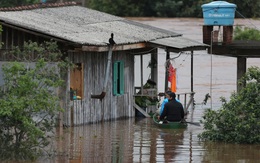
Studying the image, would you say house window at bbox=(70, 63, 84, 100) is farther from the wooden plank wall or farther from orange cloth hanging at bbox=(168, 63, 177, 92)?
orange cloth hanging at bbox=(168, 63, 177, 92)

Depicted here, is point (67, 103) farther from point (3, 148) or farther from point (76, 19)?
point (3, 148)

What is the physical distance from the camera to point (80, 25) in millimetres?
25859

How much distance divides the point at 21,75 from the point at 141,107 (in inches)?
411

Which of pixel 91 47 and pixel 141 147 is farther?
pixel 91 47

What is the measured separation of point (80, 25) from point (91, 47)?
10.5 ft

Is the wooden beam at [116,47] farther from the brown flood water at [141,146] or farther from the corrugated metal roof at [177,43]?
the brown flood water at [141,146]

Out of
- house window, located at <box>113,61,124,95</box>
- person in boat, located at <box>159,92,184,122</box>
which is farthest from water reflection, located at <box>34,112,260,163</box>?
house window, located at <box>113,61,124,95</box>

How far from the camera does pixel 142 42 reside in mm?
25922

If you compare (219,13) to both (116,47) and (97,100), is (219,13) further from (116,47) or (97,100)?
(97,100)

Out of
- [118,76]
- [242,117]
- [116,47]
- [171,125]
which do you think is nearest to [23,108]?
[242,117]

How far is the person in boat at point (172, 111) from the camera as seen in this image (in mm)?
23047

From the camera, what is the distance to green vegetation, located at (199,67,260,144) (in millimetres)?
20406

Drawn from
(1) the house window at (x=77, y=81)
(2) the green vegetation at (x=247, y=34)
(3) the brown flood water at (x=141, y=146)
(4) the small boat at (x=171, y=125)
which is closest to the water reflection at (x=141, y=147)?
(3) the brown flood water at (x=141, y=146)

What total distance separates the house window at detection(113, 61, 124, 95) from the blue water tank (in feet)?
10.3
